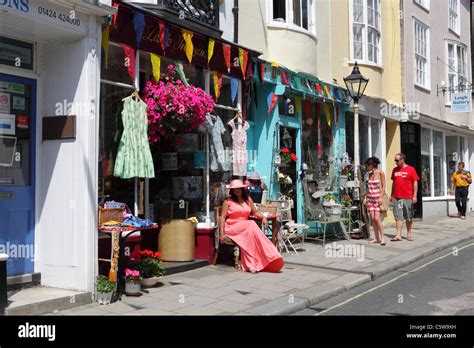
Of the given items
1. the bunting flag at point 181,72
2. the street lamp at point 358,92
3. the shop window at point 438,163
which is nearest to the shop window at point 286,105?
the street lamp at point 358,92

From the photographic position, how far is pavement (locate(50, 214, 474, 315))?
616 centimetres

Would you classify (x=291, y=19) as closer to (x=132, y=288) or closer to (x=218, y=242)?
(x=218, y=242)

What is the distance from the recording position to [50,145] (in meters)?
6.64

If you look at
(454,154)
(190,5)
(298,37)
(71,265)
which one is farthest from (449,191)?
(71,265)

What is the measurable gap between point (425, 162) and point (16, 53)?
16.1m

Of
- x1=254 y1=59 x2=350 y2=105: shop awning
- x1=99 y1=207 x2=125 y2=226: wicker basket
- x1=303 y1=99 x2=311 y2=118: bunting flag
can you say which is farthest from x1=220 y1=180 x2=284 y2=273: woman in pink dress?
x1=303 y1=99 x2=311 y2=118: bunting flag

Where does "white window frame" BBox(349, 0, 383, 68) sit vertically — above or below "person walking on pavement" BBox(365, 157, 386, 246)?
above

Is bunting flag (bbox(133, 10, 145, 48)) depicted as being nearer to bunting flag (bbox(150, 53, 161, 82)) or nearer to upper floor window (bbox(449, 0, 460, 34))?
bunting flag (bbox(150, 53, 161, 82))

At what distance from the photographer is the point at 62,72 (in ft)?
21.6

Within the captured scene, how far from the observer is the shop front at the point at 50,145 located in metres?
6.36

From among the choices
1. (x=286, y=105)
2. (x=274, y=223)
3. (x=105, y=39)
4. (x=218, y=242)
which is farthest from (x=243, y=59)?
(x=218, y=242)

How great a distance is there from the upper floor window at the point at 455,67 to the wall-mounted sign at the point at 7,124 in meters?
18.1

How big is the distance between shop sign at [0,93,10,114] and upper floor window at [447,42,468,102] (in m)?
18.1

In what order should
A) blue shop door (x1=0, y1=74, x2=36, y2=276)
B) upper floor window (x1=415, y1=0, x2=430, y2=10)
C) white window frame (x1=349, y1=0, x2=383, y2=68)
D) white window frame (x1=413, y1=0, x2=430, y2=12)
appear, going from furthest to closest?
upper floor window (x1=415, y1=0, x2=430, y2=10)
white window frame (x1=413, y1=0, x2=430, y2=12)
white window frame (x1=349, y1=0, x2=383, y2=68)
blue shop door (x1=0, y1=74, x2=36, y2=276)
